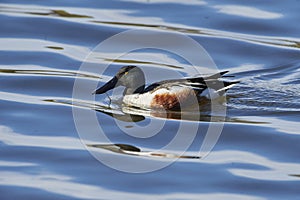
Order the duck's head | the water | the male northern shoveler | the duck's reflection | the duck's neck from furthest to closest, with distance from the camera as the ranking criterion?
the duck's neck
the duck's head
the male northern shoveler
the duck's reflection
the water

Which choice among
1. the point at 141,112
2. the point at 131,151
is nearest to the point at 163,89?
the point at 141,112

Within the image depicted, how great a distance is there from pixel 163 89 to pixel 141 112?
39 centimetres

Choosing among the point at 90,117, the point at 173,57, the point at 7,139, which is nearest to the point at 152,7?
the point at 173,57

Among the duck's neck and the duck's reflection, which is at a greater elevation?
the duck's neck

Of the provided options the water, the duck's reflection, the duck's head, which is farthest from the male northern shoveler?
the duck's reflection

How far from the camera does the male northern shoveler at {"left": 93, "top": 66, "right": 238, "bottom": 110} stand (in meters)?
9.77

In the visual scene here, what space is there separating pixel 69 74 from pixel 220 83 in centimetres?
188

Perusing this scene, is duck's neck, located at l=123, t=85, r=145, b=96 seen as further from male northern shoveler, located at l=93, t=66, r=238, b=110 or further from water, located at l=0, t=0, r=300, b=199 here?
water, located at l=0, t=0, r=300, b=199

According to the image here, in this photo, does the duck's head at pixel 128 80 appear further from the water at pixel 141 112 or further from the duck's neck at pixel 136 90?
the water at pixel 141 112

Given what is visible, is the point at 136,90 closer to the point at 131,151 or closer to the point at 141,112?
the point at 141,112

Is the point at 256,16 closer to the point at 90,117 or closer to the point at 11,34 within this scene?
the point at 11,34

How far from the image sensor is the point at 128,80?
998cm

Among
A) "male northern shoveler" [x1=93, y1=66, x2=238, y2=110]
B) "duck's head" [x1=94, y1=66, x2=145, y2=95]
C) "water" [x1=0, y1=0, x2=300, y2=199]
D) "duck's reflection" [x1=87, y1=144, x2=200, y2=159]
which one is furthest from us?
"duck's head" [x1=94, y1=66, x2=145, y2=95]

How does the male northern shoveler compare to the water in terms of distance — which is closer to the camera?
the water
